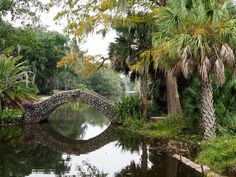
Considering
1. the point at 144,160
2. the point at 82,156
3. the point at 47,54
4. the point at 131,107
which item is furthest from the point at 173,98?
the point at 47,54

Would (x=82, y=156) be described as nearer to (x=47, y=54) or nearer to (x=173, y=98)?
(x=173, y=98)

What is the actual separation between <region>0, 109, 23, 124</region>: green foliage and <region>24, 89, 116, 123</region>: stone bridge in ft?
2.64

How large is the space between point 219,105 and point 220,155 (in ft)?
14.1

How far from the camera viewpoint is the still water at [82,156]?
37.6 feet

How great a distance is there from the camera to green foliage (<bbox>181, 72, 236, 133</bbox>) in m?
14.6

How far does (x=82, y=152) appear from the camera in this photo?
52.3 feet

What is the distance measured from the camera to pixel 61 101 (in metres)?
27.2

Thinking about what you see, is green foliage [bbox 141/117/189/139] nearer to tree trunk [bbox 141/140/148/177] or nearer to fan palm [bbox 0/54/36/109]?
tree trunk [bbox 141/140/148/177]

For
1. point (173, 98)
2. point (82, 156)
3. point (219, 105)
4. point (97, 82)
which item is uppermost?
point (97, 82)

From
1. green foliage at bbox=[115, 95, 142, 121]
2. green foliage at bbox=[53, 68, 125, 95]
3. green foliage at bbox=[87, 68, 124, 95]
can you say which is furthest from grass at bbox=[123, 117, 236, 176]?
green foliage at bbox=[87, 68, 124, 95]

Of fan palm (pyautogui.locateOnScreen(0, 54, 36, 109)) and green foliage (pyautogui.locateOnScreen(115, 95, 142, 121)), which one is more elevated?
fan palm (pyautogui.locateOnScreen(0, 54, 36, 109))

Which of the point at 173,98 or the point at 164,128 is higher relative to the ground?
the point at 173,98

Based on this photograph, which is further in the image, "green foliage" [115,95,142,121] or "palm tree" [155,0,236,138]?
"green foliage" [115,95,142,121]

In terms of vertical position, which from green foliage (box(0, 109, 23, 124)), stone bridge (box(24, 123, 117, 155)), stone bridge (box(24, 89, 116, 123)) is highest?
stone bridge (box(24, 89, 116, 123))
